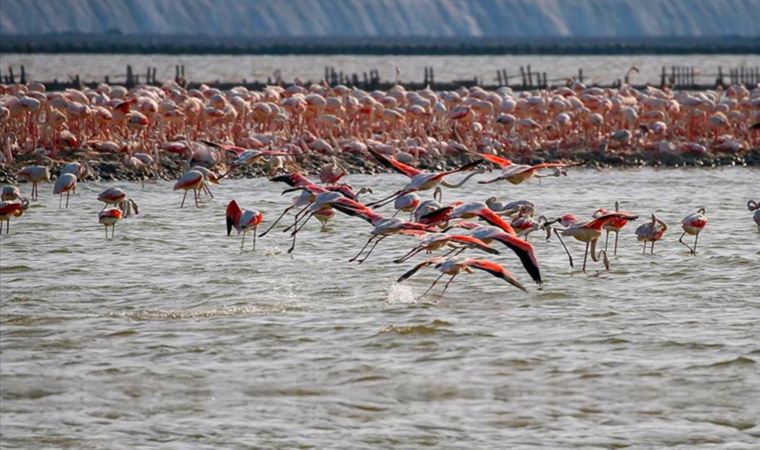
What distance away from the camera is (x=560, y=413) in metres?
7.77

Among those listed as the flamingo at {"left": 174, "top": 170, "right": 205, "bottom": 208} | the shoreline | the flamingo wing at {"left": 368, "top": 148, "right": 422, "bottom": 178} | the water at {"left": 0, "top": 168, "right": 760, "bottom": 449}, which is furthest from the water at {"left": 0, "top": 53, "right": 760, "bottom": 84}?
the flamingo wing at {"left": 368, "top": 148, "right": 422, "bottom": 178}

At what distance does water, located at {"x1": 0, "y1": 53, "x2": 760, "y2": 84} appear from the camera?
5983 cm

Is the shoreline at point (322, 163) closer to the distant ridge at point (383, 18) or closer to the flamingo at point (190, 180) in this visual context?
the flamingo at point (190, 180)

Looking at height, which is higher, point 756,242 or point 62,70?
point 62,70

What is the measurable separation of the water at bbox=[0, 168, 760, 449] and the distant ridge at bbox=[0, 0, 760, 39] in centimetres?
14692

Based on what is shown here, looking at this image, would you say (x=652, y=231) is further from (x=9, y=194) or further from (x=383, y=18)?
(x=383, y=18)

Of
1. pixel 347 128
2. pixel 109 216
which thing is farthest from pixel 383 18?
pixel 109 216

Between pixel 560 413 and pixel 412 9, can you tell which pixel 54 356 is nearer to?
pixel 560 413

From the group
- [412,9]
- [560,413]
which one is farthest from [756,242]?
[412,9]

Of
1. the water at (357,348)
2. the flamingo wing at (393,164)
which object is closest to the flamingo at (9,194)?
the water at (357,348)

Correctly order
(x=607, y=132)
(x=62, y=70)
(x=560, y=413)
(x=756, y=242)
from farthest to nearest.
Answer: (x=62, y=70) < (x=607, y=132) < (x=756, y=242) < (x=560, y=413)

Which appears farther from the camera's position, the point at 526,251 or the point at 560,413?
the point at 526,251

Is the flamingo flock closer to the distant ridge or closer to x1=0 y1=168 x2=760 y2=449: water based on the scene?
x1=0 y1=168 x2=760 y2=449: water

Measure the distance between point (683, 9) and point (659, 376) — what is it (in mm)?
169647
